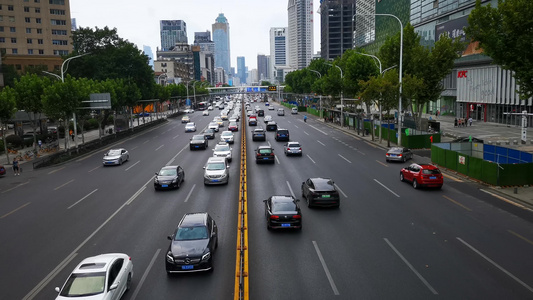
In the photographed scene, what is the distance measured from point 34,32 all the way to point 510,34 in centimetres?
10909

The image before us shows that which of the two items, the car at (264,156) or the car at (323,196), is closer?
the car at (323,196)

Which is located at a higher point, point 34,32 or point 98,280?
point 34,32

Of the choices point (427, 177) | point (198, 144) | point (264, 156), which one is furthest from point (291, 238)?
point (198, 144)

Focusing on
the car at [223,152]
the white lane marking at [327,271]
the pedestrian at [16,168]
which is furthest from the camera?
the car at [223,152]

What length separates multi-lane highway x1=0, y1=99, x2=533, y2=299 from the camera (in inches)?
504

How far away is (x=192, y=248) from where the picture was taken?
13.8 meters

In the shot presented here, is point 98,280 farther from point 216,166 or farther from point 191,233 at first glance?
point 216,166

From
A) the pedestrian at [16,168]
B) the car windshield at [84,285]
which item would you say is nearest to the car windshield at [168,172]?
the car windshield at [84,285]

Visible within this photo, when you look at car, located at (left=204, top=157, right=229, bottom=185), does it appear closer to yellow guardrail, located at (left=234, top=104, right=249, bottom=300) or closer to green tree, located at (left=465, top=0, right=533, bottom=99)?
yellow guardrail, located at (left=234, top=104, right=249, bottom=300)

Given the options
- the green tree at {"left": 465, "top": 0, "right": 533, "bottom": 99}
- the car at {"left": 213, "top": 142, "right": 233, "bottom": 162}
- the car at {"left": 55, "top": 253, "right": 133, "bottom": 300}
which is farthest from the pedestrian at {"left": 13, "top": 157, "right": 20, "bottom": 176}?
the green tree at {"left": 465, "top": 0, "right": 533, "bottom": 99}

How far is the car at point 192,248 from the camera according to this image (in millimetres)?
13375

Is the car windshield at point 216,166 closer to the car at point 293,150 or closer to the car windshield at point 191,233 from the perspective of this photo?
the car at point 293,150

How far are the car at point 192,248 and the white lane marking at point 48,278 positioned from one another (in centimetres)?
395

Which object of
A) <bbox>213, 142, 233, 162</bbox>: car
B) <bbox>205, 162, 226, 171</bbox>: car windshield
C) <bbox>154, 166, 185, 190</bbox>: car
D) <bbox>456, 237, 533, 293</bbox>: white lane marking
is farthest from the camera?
<bbox>213, 142, 233, 162</bbox>: car
